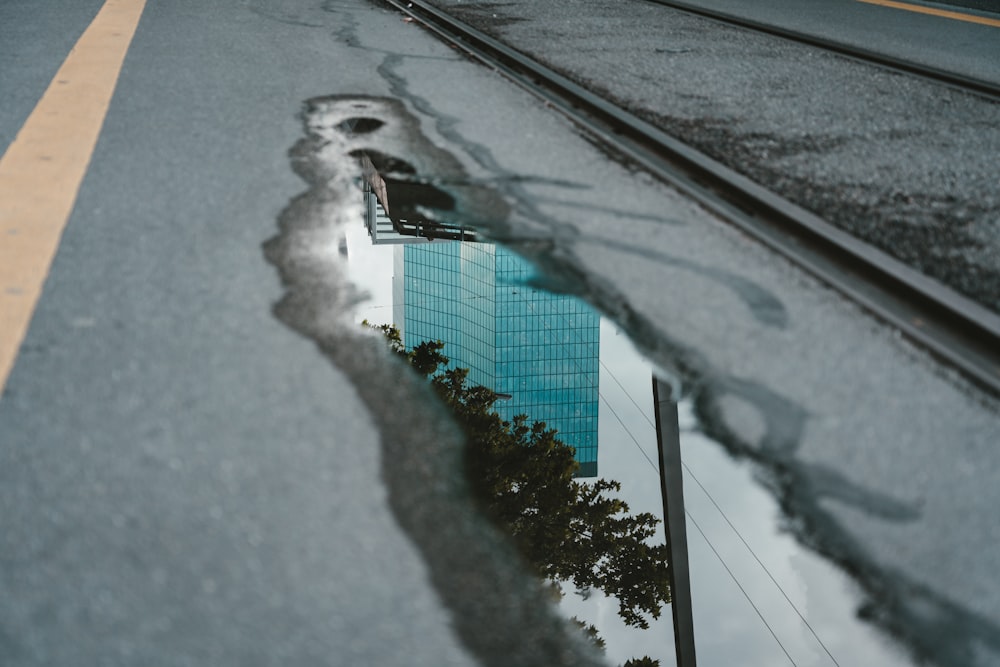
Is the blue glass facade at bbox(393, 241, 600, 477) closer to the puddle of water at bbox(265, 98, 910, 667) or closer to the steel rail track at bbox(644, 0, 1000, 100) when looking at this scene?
the puddle of water at bbox(265, 98, 910, 667)

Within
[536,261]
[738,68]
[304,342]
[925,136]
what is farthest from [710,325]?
[738,68]

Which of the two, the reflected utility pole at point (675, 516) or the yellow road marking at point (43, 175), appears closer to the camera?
the reflected utility pole at point (675, 516)

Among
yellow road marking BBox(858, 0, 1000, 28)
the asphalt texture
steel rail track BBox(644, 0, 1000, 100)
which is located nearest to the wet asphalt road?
the asphalt texture

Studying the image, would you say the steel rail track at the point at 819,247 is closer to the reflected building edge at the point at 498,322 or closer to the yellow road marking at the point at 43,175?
the reflected building edge at the point at 498,322

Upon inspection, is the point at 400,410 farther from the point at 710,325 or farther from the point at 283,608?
the point at 710,325

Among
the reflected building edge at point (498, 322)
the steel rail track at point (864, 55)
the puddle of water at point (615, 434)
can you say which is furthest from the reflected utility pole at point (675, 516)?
the steel rail track at point (864, 55)

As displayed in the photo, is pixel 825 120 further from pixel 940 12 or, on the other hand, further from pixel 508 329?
pixel 940 12
